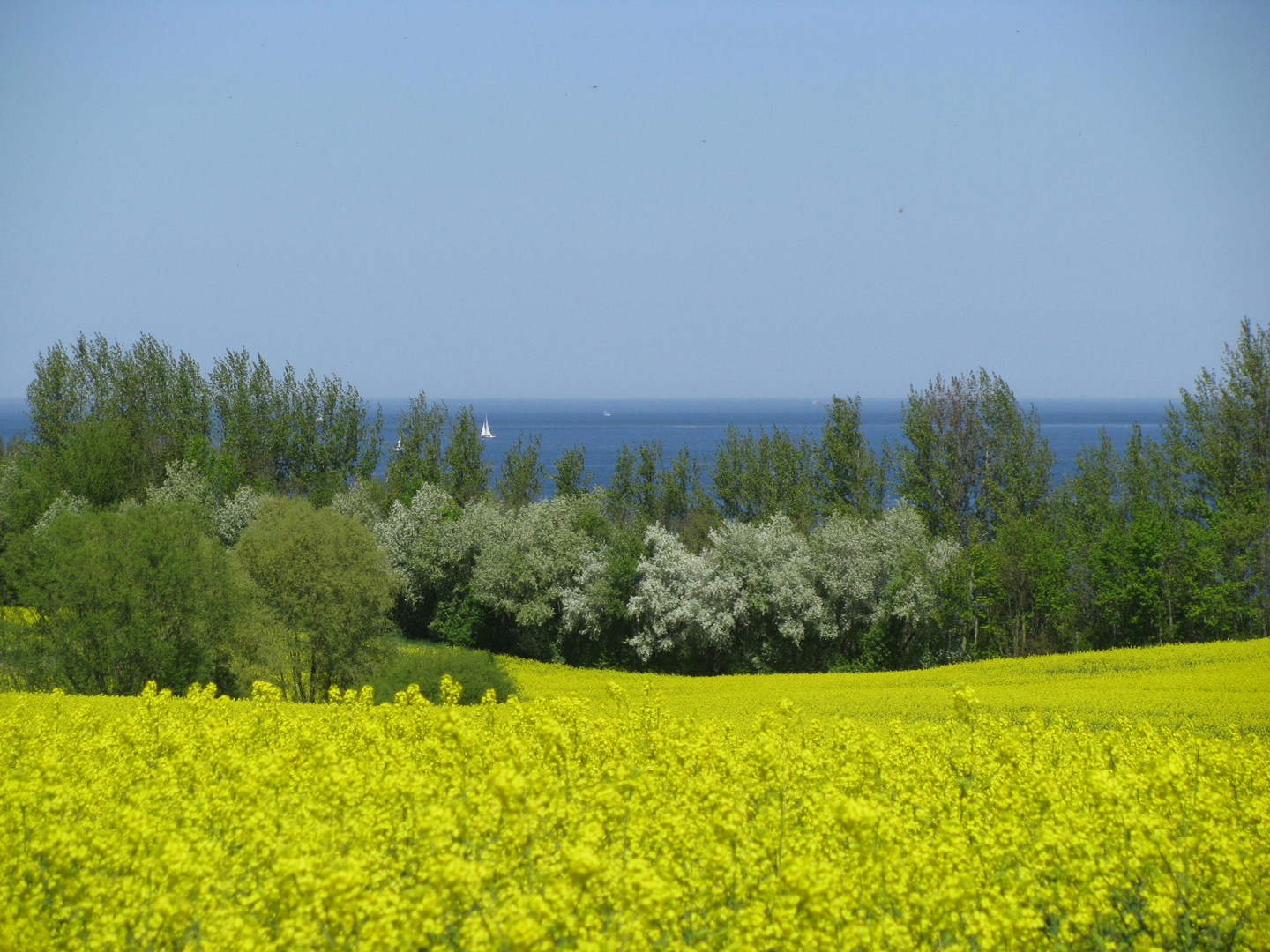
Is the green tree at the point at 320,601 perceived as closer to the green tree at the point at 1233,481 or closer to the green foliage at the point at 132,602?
the green foliage at the point at 132,602

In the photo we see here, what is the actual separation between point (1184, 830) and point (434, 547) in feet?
138

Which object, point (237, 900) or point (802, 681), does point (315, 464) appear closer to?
point (802, 681)

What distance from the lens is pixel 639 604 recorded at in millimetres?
41594

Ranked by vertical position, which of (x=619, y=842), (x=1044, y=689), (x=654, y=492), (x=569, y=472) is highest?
(x=619, y=842)

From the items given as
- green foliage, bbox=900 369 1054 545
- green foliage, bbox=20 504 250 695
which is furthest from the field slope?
green foliage, bbox=900 369 1054 545

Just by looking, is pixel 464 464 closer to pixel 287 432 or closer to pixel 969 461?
pixel 287 432

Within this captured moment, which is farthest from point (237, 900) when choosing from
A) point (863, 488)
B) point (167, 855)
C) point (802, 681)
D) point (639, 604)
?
point (863, 488)

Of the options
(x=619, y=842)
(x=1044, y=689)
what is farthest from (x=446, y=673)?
(x=619, y=842)

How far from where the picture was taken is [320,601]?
29.4m

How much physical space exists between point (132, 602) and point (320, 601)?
5519mm

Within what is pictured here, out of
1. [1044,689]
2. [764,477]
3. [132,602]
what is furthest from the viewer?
[764,477]

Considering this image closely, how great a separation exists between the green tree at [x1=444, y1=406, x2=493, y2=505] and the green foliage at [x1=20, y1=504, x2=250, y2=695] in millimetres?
33315

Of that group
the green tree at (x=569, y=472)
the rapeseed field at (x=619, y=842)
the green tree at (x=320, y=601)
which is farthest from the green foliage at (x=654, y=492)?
the rapeseed field at (x=619, y=842)

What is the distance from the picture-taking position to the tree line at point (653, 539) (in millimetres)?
29531
